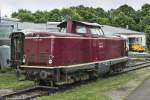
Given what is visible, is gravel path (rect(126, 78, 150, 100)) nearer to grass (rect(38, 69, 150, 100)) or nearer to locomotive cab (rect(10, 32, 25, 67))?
grass (rect(38, 69, 150, 100))

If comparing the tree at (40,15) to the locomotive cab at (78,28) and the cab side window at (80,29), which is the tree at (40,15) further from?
the cab side window at (80,29)

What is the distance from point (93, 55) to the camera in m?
22.9

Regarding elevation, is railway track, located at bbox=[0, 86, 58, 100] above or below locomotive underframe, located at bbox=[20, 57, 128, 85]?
below

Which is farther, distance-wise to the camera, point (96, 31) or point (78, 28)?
point (96, 31)

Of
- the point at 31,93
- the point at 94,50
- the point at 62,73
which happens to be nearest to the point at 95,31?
the point at 94,50

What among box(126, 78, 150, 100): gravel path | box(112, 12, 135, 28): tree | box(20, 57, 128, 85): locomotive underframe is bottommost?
box(126, 78, 150, 100): gravel path

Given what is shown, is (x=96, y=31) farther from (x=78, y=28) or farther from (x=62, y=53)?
(x=62, y=53)

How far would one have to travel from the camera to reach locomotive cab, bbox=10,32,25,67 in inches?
804

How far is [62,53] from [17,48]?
2209mm

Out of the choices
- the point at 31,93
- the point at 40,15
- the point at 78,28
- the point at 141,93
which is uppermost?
the point at 40,15

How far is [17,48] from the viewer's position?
68.0 feet

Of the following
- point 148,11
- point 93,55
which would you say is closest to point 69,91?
point 93,55

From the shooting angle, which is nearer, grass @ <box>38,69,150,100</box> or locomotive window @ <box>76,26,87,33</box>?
grass @ <box>38,69,150,100</box>

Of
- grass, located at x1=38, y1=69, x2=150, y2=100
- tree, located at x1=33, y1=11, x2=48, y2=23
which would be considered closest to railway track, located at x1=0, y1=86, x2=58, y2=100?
grass, located at x1=38, y1=69, x2=150, y2=100
